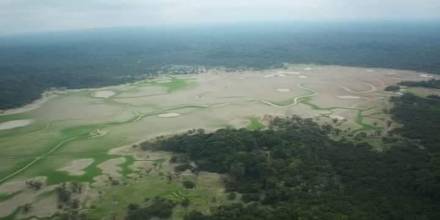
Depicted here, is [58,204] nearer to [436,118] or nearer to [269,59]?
[436,118]

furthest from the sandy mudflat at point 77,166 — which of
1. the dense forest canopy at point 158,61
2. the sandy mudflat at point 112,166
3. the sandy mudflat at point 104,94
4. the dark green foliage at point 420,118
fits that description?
the sandy mudflat at point 104,94

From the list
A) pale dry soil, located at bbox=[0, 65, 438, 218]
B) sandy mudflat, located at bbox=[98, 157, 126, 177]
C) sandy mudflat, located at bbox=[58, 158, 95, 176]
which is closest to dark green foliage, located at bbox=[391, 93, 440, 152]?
pale dry soil, located at bbox=[0, 65, 438, 218]

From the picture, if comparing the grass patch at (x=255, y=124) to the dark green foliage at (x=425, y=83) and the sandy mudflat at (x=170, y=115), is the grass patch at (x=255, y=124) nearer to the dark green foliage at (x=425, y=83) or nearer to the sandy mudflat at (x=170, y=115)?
the sandy mudflat at (x=170, y=115)

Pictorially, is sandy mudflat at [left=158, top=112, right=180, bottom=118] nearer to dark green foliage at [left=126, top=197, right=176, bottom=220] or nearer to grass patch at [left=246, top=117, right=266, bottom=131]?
grass patch at [left=246, top=117, right=266, bottom=131]

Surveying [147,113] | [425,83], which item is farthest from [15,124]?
[425,83]

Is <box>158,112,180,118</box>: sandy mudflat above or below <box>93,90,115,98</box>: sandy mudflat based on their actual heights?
above

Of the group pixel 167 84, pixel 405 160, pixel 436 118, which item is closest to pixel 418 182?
pixel 405 160

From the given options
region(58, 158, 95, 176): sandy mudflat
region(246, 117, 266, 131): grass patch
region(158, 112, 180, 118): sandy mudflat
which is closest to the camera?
region(58, 158, 95, 176): sandy mudflat
